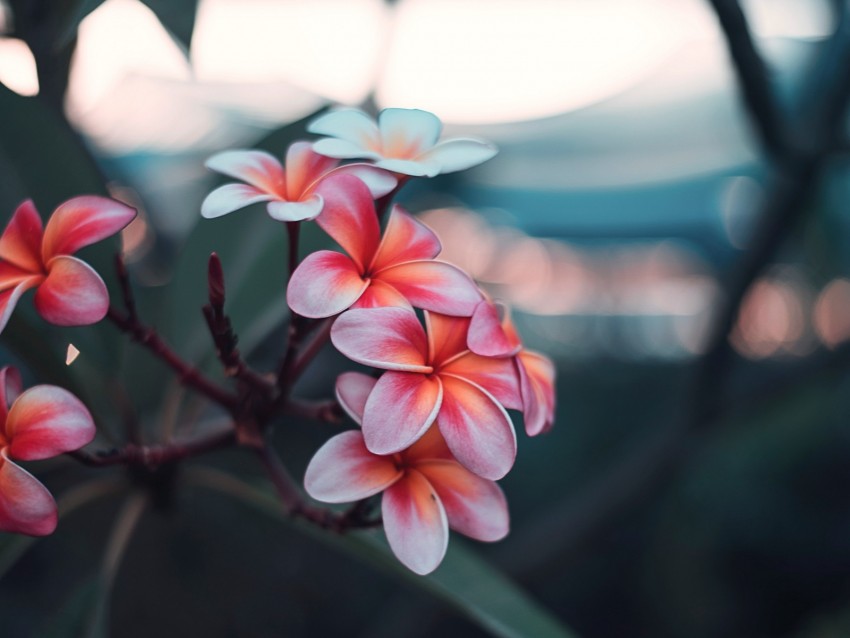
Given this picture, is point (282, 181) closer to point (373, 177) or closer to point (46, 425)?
point (373, 177)

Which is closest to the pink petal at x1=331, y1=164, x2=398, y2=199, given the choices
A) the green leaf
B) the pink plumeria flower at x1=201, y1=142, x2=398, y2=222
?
the pink plumeria flower at x1=201, y1=142, x2=398, y2=222

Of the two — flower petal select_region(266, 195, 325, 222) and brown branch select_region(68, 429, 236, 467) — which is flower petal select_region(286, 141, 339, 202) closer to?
flower petal select_region(266, 195, 325, 222)

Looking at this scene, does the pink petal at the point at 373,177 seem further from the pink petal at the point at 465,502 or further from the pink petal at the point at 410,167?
the pink petal at the point at 465,502

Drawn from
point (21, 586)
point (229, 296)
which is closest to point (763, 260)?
point (229, 296)

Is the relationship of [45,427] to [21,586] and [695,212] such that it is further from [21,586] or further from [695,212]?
[695,212]

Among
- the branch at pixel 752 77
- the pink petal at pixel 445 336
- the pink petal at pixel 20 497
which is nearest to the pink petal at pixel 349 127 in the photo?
the pink petal at pixel 445 336
